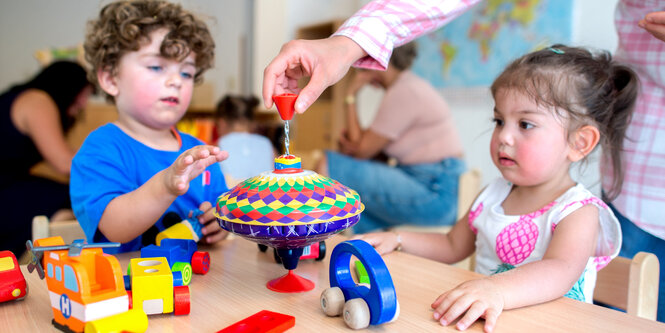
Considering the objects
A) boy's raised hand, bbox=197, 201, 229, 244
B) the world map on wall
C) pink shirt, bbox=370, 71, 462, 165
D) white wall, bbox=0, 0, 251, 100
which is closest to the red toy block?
boy's raised hand, bbox=197, 201, 229, 244

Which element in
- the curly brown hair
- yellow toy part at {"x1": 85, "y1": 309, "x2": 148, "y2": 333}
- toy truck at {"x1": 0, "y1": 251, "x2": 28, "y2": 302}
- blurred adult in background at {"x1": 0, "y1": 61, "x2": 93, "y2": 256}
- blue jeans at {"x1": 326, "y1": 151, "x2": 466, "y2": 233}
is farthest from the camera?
blue jeans at {"x1": 326, "y1": 151, "x2": 466, "y2": 233}

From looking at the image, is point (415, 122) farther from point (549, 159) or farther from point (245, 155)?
point (549, 159)

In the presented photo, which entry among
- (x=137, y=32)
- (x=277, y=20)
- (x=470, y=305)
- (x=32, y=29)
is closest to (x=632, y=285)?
(x=470, y=305)

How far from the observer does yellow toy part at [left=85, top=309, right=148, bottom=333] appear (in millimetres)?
529

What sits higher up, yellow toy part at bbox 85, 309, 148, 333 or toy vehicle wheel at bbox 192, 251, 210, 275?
yellow toy part at bbox 85, 309, 148, 333

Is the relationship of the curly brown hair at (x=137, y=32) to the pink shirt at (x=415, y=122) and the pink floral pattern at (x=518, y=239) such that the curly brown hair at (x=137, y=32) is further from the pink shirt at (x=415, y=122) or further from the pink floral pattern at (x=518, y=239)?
the pink shirt at (x=415, y=122)

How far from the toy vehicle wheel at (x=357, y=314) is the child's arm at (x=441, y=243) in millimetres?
376

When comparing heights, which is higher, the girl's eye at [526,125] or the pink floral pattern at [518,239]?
the girl's eye at [526,125]

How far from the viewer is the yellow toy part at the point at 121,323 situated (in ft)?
1.74

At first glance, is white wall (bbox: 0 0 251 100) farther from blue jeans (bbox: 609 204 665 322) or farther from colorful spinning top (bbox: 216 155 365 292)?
colorful spinning top (bbox: 216 155 365 292)

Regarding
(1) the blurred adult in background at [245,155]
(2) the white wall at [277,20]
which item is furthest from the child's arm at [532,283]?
(2) the white wall at [277,20]

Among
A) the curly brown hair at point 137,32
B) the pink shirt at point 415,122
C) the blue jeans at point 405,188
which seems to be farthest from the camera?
the pink shirt at point 415,122

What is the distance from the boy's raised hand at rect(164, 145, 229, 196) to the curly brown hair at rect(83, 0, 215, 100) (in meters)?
0.44

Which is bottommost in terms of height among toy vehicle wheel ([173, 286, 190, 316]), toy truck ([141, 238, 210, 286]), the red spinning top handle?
toy truck ([141, 238, 210, 286])
